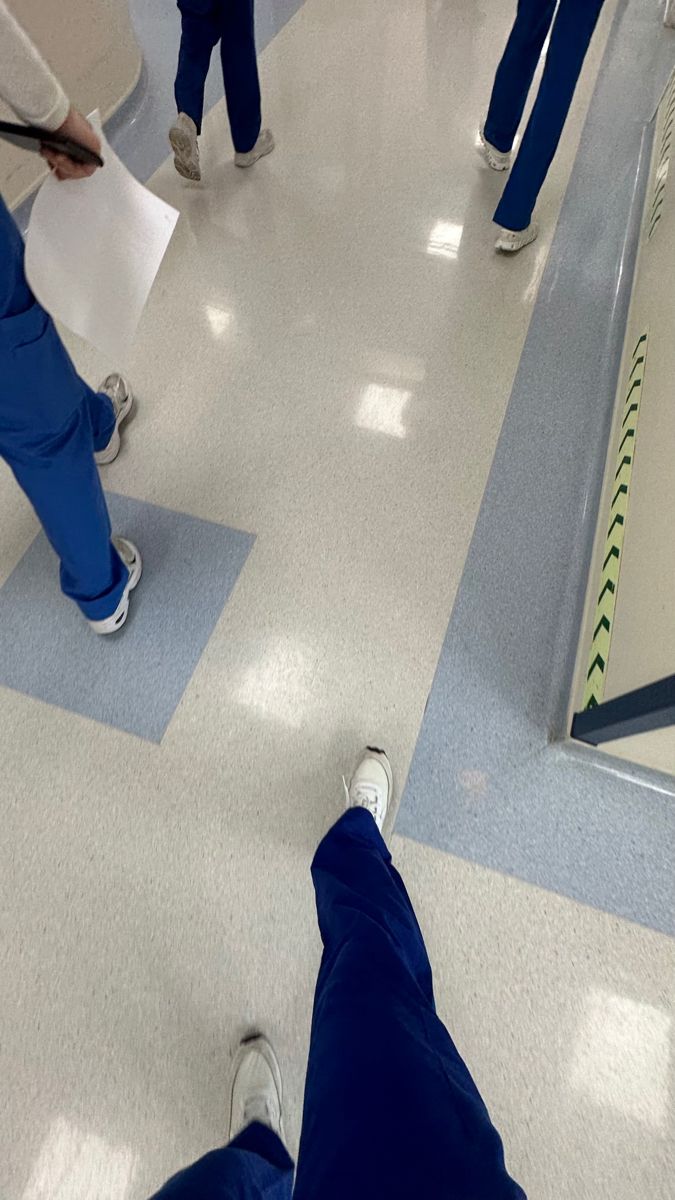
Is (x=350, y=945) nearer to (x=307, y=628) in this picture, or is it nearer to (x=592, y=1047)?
(x=592, y=1047)

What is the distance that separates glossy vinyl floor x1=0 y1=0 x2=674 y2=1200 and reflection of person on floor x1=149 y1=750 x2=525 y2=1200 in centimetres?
22

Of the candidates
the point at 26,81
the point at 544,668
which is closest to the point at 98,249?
the point at 26,81


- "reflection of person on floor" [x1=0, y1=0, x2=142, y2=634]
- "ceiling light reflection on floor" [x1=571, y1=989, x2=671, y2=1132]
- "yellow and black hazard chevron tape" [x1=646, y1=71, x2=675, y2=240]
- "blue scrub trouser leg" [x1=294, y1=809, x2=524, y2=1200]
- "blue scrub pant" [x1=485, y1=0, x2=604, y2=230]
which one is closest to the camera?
"blue scrub trouser leg" [x1=294, y1=809, x2=524, y2=1200]

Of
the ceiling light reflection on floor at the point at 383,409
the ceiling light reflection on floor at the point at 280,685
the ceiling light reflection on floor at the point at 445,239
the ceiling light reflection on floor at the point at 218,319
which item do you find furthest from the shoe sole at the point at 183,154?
the ceiling light reflection on floor at the point at 280,685

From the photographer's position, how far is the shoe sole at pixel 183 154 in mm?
2203

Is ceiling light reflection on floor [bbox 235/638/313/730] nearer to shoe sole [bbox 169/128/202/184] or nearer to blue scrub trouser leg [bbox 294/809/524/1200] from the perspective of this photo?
blue scrub trouser leg [bbox 294/809/524/1200]

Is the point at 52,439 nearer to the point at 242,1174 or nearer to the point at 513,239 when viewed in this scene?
the point at 242,1174

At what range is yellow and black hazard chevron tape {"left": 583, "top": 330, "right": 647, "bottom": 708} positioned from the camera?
130cm

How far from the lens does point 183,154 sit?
2.25m

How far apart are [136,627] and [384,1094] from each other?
1.12 m

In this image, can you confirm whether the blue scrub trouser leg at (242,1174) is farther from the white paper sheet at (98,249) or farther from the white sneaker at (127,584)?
the white paper sheet at (98,249)

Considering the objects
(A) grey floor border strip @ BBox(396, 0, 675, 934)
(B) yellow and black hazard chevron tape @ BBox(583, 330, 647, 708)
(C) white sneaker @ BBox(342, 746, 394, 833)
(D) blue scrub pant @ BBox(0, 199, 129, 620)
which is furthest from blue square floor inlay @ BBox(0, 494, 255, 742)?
(B) yellow and black hazard chevron tape @ BBox(583, 330, 647, 708)

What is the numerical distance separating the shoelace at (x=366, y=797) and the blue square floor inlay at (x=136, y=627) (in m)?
0.44

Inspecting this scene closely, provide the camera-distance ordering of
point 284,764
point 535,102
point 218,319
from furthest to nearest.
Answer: point 218,319
point 535,102
point 284,764
